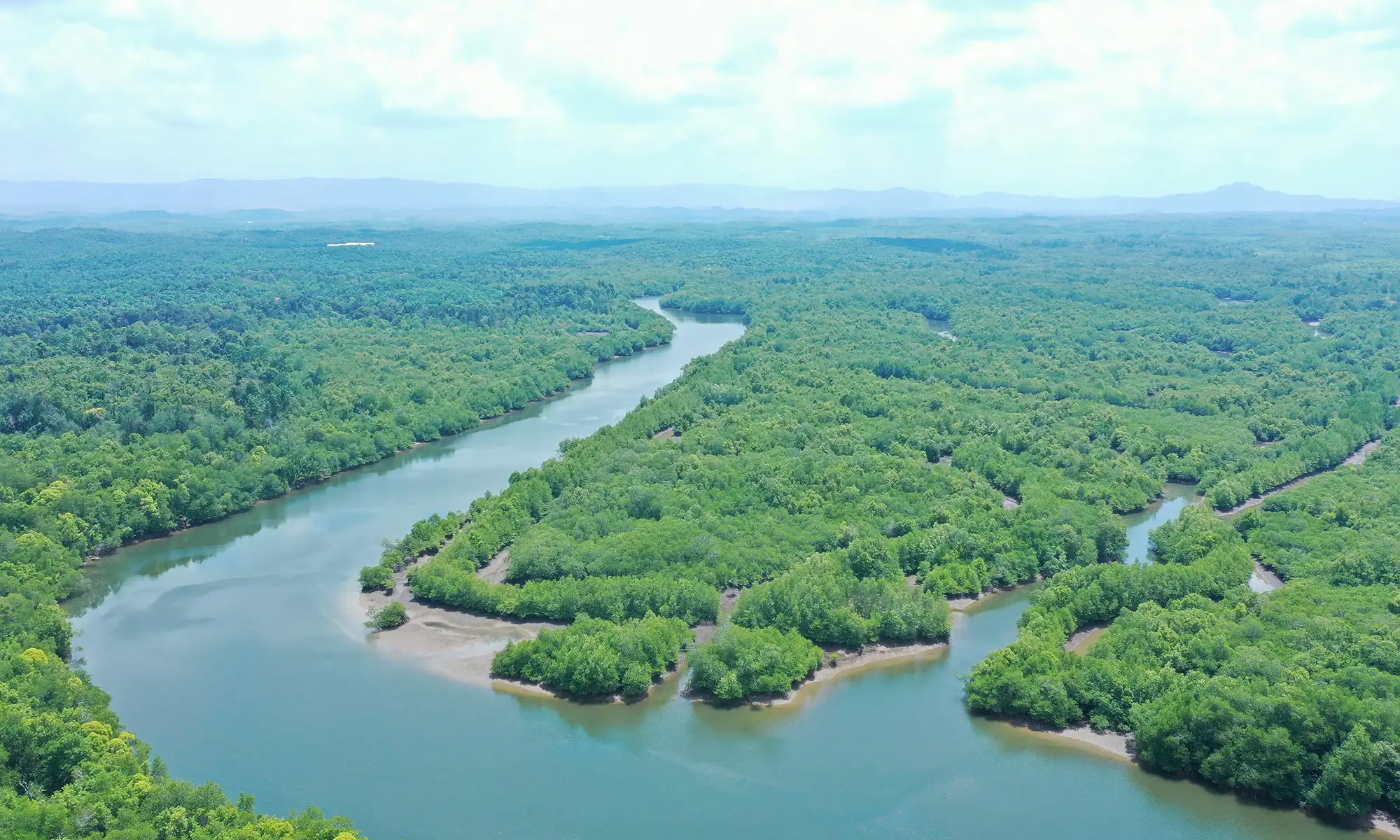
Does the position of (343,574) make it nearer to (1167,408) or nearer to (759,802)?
(759,802)

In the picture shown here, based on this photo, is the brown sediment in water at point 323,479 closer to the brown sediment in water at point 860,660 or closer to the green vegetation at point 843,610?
the green vegetation at point 843,610

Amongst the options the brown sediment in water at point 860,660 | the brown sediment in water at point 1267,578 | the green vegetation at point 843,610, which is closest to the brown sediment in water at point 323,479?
the green vegetation at point 843,610

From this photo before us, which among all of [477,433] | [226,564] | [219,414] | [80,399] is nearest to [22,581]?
[226,564]

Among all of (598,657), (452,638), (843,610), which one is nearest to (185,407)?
(452,638)

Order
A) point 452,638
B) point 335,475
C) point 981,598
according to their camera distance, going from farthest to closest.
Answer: point 335,475
point 981,598
point 452,638

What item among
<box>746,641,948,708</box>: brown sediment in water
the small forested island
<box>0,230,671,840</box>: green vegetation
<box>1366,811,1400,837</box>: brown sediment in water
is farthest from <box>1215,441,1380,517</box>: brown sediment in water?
<box>0,230,671,840</box>: green vegetation

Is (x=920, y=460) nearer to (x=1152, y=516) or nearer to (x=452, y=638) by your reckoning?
(x=1152, y=516)
